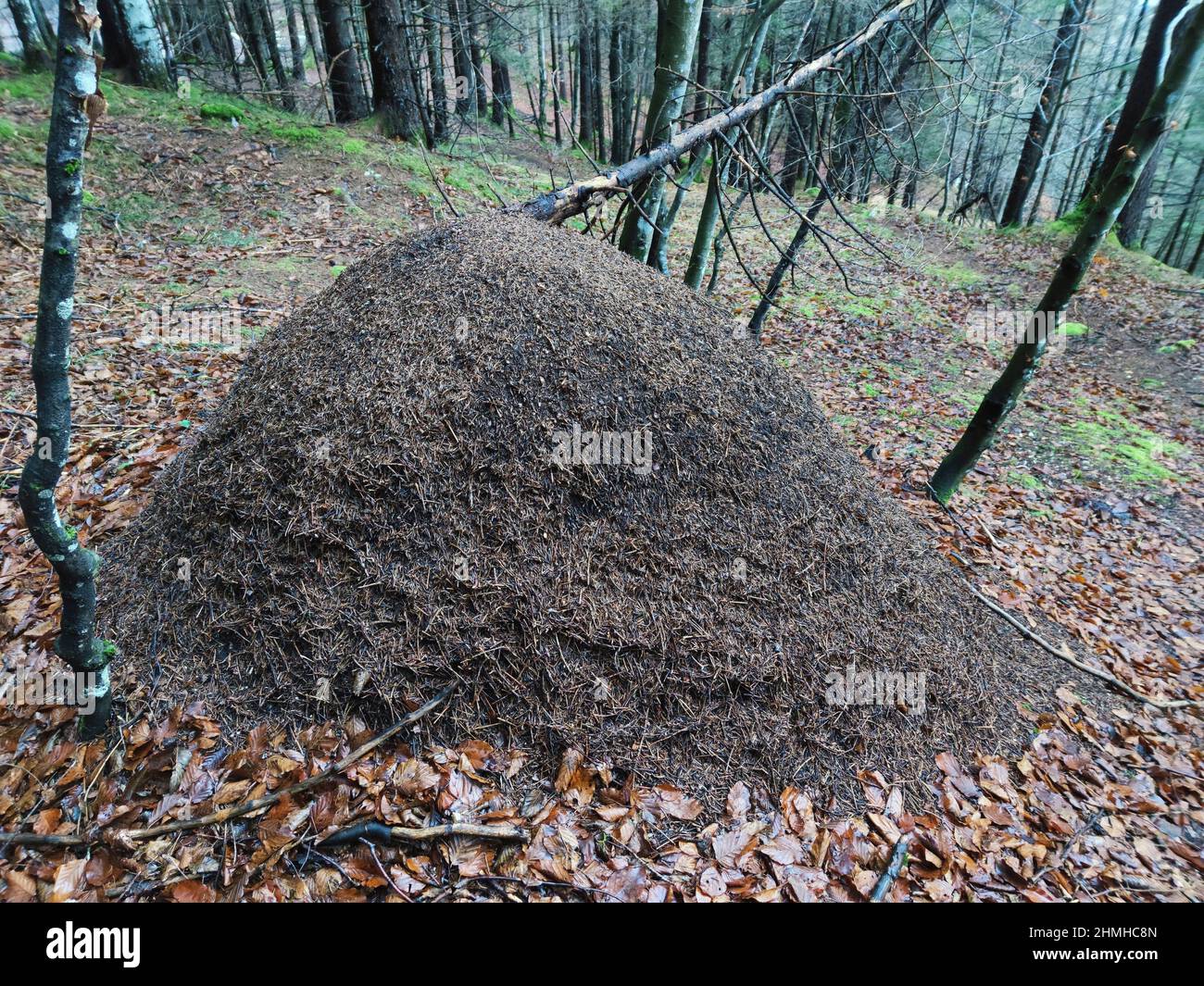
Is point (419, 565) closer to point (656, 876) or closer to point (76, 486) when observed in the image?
point (656, 876)

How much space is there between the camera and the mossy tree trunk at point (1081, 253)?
411 centimetres

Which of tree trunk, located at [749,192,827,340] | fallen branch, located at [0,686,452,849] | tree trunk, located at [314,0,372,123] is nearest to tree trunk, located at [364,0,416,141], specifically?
tree trunk, located at [314,0,372,123]

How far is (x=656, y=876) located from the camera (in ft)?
7.84

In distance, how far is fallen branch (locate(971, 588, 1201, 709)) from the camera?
4.16 m

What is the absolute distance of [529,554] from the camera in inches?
113

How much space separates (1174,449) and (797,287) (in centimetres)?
623

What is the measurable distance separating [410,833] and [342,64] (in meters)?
13.2

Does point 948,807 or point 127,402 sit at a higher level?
point 127,402

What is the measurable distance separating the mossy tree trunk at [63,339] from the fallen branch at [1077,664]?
5.16m

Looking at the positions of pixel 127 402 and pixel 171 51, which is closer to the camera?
pixel 127 402

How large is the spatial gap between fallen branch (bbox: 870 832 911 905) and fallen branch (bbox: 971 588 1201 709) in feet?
7.30

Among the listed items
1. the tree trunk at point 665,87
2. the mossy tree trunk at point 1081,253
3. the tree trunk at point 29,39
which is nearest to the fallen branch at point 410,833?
the tree trunk at point 665,87

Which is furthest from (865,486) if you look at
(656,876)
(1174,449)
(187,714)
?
(1174,449)
